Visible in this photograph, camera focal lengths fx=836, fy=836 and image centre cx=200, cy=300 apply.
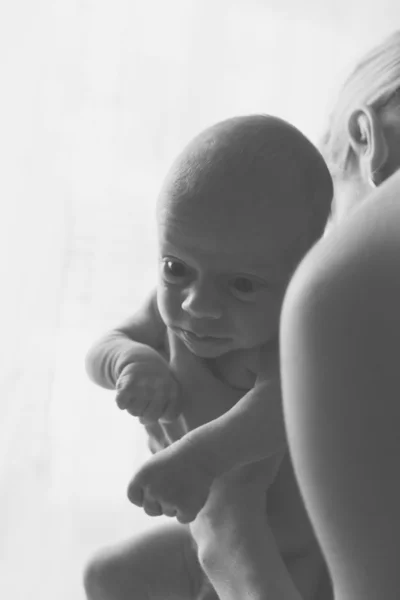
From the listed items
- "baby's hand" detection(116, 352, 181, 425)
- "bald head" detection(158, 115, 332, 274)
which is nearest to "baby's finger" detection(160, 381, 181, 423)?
"baby's hand" detection(116, 352, 181, 425)

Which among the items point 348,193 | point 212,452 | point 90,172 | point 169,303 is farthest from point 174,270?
point 90,172

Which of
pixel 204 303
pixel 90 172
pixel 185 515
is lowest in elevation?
pixel 90 172

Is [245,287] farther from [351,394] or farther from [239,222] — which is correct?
[351,394]

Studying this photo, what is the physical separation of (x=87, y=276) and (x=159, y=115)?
0.92ft

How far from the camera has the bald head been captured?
21.0 inches

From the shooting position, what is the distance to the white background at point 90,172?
1.21m

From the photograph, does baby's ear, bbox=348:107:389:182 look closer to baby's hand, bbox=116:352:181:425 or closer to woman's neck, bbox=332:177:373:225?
woman's neck, bbox=332:177:373:225

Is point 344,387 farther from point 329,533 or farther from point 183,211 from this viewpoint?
point 183,211

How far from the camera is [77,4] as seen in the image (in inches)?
50.7

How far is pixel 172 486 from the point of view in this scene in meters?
0.52

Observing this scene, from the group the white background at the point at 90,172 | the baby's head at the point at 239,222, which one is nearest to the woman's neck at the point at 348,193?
the baby's head at the point at 239,222

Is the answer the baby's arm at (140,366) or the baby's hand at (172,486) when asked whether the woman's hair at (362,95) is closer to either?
the baby's arm at (140,366)

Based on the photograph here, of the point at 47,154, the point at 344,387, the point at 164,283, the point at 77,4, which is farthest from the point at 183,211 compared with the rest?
the point at 77,4

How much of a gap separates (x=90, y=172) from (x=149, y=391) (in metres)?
0.77
